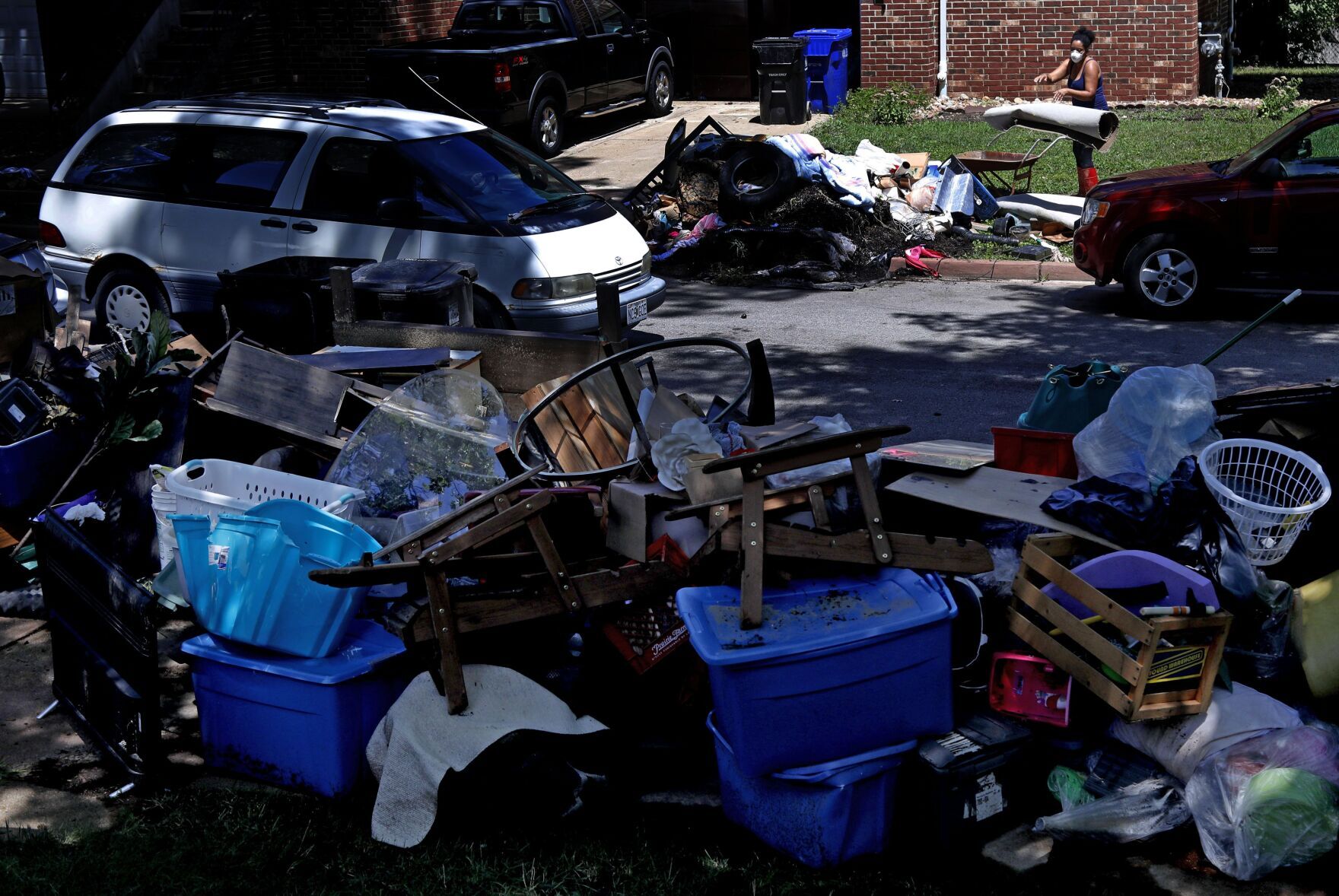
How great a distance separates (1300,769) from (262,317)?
19.3 feet

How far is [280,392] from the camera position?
20.4ft

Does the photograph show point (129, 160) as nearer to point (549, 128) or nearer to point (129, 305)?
point (129, 305)

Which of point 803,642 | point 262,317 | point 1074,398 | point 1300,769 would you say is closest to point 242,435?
point 262,317

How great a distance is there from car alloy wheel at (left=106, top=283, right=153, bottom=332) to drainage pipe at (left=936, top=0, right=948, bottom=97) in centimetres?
1438

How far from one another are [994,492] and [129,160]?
766 centimetres

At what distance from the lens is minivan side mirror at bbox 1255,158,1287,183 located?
34.1 ft

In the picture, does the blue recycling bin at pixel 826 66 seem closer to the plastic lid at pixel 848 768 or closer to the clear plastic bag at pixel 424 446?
the clear plastic bag at pixel 424 446

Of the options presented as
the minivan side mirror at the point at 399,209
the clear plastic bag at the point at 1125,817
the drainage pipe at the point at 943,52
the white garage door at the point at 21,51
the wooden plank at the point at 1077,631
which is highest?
the white garage door at the point at 21,51

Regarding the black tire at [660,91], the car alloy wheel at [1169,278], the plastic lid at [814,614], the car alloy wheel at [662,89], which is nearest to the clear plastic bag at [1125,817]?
the plastic lid at [814,614]

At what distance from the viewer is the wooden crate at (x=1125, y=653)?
407 centimetres

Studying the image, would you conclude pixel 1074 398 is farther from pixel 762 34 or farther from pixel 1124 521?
pixel 762 34

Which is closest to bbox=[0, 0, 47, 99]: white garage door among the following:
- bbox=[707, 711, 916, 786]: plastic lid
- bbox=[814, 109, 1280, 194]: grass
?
bbox=[814, 109, 1280, 194]: grass

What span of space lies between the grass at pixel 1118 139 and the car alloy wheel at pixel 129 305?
9574 millimetres

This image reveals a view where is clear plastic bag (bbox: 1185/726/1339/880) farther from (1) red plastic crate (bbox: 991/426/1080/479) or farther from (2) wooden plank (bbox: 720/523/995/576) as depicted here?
(1) red plastic crate (bbox: 991/426/1080/479)
